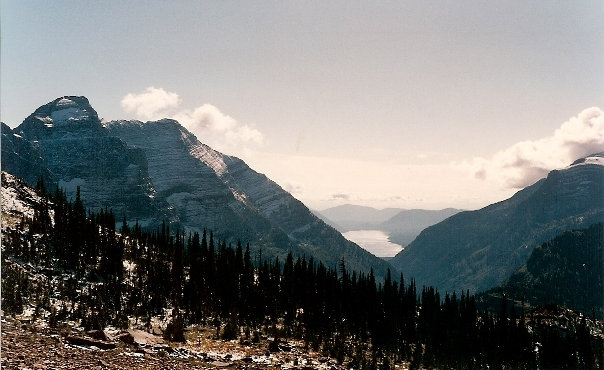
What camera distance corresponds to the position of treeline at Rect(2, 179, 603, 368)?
70.1 meters

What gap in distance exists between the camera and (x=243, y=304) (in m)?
96.5

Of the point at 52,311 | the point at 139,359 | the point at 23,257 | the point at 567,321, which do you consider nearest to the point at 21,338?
the point at 139,359

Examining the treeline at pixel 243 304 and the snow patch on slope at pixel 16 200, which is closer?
the treeline at pixel 243 304

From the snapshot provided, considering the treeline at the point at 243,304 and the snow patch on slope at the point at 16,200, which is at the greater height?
the snow patch on slope at the point at 16,200

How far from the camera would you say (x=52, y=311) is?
180 feet

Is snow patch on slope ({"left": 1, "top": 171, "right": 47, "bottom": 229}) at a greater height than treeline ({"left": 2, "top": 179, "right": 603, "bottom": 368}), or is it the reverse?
snow patch on slope ({"left": 1, "top": 171, "right": 47, "bottom": 229})

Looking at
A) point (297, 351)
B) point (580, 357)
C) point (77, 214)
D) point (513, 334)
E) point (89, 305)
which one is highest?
point (77, 214)

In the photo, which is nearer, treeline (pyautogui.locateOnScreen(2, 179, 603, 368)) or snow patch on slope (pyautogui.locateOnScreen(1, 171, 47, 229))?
treeline (pyautogui.locateOnScreen(2, 179, 603, 368))

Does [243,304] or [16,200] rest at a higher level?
[16,200]

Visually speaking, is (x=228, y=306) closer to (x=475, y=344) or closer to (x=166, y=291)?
(x=166, y=291)

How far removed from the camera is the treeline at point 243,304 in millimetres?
70062

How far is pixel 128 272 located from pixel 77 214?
29.0 m

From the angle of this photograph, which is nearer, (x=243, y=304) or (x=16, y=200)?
(x=243, y=304)

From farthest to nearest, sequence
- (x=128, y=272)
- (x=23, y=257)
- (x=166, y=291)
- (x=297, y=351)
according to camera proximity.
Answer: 1. (x=128, y=272)
2. (x=166, y=291)
3. (x=23, y=257)
4. (x=297, y=351)
